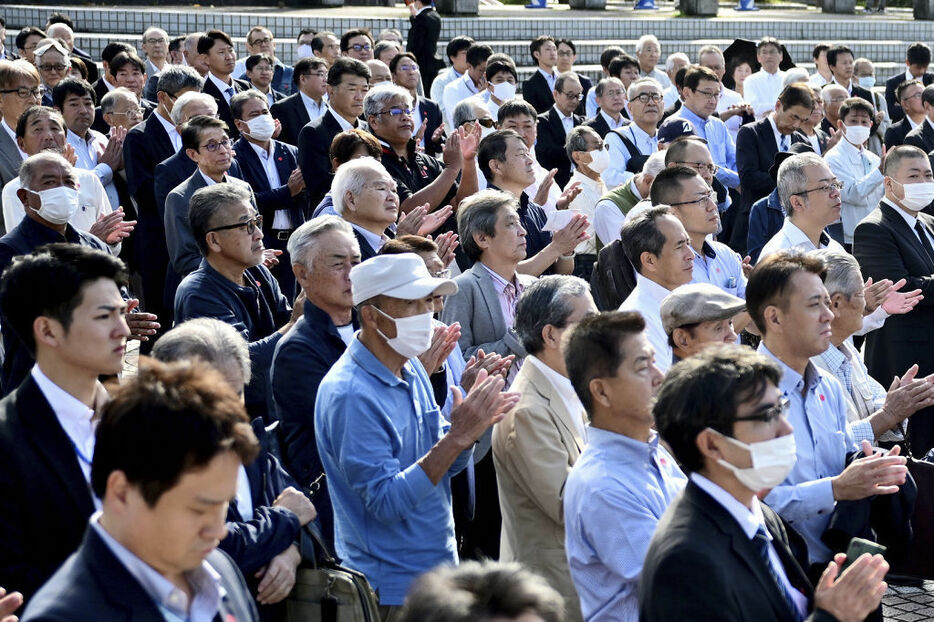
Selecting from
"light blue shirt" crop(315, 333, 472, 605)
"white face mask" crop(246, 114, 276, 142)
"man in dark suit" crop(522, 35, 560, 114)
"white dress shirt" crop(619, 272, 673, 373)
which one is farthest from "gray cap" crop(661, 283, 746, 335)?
"man in dark suit" crop(522, 35, 560, 114)

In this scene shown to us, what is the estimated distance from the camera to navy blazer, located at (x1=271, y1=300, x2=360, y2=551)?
478 cm

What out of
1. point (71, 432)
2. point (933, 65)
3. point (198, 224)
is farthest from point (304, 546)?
point (933, 65)

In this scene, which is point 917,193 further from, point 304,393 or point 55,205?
point 55,205

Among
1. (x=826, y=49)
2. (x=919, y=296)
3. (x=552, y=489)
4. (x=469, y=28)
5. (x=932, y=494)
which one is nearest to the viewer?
(x=552, y=489)

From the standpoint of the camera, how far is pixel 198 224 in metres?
5.95

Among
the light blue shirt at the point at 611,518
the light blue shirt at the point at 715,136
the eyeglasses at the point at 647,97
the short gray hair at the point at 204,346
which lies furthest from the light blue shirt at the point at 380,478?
the light blue shirt at the point at 715,136

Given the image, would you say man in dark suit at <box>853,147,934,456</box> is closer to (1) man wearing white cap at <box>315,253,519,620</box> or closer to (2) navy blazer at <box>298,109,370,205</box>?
(2) navy blazer at <box>298,109,370,205</box>

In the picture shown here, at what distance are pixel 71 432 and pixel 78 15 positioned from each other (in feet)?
54.5

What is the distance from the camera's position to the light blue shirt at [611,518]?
3.82 m

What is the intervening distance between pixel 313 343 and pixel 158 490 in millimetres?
2291

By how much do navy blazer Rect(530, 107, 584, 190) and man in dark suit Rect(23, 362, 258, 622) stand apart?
9.66m

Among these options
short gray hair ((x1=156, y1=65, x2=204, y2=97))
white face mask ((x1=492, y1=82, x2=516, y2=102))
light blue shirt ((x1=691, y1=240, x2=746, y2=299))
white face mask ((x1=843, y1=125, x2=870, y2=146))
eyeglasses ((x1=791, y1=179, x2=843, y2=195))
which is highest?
short gray hair ((x1=156, y1=65, x2=204, y2=97))

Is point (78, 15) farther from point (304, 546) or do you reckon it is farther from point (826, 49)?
point (304, 546)

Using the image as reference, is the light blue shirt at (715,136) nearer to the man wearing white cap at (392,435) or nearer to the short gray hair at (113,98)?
the short gray hair at (113,98)
